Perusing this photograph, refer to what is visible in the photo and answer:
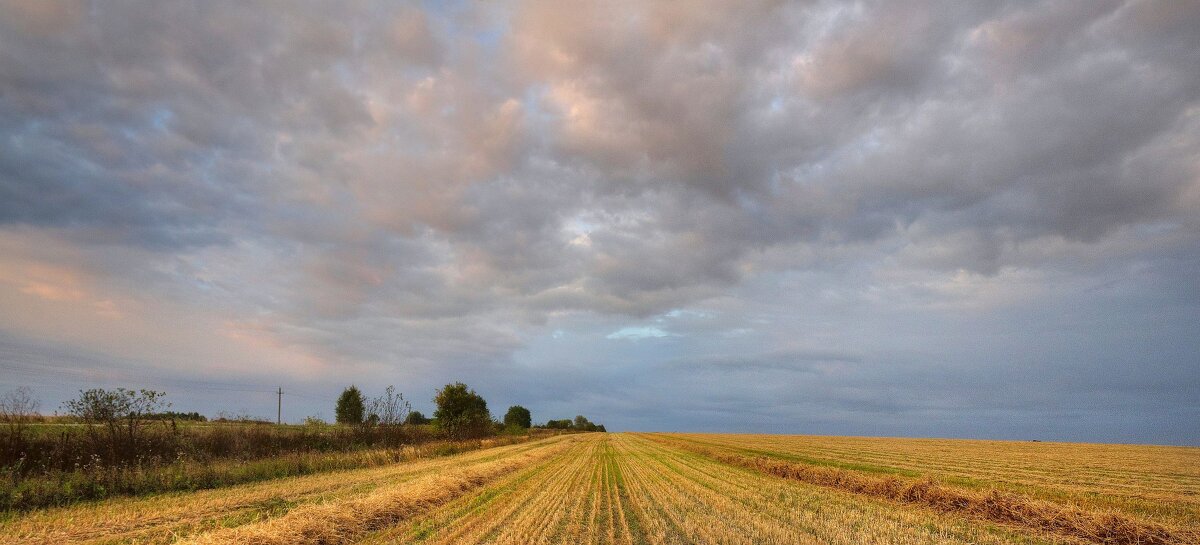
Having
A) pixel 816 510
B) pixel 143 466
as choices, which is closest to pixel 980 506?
pixel 816 510

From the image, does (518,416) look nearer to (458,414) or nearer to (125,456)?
(458,414)

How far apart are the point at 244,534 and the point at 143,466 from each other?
591 inches

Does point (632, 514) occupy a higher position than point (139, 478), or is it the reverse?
point (139, 478)

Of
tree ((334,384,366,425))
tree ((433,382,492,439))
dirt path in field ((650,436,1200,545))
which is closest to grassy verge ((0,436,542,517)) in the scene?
dirt path in field ((650,436,1200,545))

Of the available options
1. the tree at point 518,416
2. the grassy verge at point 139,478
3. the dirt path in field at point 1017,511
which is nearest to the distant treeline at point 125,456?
the grassy verge at point 139,478

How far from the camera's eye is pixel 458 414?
61719 mm

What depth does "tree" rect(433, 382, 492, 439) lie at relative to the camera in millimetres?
59231

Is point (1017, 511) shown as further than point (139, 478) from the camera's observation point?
No

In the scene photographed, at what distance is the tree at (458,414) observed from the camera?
5923 cm

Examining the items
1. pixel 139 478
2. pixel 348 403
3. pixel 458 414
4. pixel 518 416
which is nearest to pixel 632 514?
pixel 139 478

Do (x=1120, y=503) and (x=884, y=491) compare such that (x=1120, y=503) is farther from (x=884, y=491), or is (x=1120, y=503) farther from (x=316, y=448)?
(x=316, y=448)

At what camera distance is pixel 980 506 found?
15.8m

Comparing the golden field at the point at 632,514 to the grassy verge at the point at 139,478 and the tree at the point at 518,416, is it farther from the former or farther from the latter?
the tree at the point at 518,416

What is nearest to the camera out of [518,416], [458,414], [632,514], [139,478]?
[632,514]
